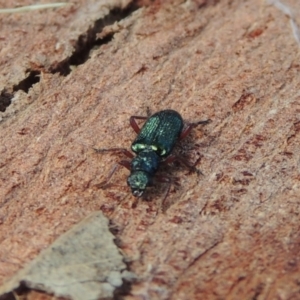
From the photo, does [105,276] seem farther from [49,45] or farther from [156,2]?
[156,2]

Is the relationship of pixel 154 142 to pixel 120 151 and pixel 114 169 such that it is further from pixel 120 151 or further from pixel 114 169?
pixel 114 169

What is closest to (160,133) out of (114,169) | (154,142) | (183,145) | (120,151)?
(154,142)

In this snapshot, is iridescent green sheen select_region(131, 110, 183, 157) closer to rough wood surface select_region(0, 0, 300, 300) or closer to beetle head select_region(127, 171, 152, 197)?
rough wood surface select_region(0, 0, 300, 300)

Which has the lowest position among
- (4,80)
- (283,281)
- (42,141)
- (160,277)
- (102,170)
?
(283,281)

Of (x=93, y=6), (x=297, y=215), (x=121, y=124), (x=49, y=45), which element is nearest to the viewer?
(x=297, y=215)

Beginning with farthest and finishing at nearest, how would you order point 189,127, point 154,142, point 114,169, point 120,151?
point 154,142 → point 189,127 → point 120,151 → point 114,169

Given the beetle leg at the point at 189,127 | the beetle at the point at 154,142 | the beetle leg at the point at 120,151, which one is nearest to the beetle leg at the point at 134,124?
the beetle at the point at 154,142

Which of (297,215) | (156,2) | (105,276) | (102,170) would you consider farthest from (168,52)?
(105,276)
